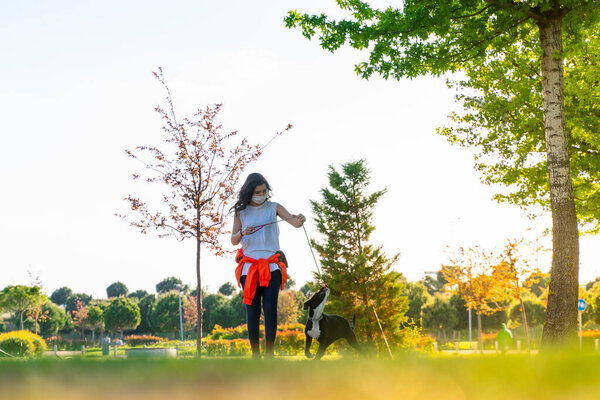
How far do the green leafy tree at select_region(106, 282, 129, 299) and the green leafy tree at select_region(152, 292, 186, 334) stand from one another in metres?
48.4

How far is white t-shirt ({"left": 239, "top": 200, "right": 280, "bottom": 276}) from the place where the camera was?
20.3 feet

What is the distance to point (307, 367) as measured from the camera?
5.14 feet

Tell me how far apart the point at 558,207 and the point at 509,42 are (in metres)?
3.87

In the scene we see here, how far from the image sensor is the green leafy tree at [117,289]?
108m

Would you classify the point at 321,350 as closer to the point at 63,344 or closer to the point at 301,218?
the point at 301,218

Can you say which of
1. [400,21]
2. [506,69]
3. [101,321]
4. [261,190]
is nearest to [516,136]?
[506,69]

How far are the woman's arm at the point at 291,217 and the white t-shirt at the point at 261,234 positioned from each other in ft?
0.21

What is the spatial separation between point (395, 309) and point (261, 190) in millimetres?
19043

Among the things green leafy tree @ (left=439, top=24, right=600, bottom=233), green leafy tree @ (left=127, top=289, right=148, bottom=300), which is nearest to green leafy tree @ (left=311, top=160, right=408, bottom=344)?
green leafy tree @ (left=439, top=24, right=600, bottom=233)

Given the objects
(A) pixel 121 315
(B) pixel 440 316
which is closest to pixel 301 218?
(B) pixel 440 316

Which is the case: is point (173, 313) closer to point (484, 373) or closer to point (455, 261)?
point (455, 261)

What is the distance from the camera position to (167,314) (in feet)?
202

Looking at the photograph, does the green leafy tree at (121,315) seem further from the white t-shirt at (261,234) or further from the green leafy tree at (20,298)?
the white t-shirt at (261,234)

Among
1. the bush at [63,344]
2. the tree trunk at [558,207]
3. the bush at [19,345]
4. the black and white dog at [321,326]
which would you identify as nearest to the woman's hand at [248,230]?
the black and white dog at [321,326]
